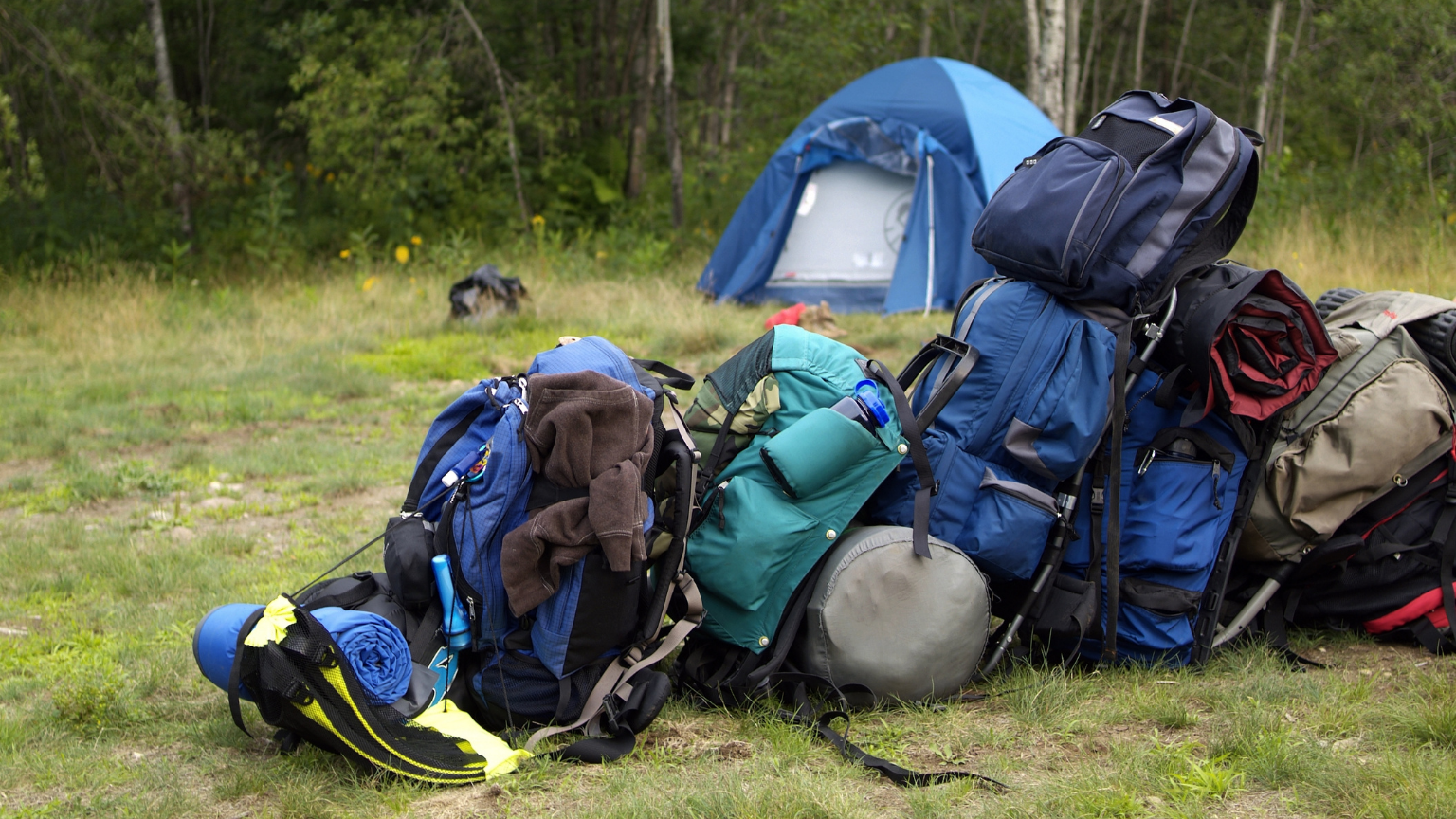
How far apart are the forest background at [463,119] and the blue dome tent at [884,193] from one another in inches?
45.2

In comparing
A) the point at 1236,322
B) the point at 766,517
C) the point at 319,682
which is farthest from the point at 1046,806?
the point at 319,682

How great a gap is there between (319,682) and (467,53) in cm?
1306

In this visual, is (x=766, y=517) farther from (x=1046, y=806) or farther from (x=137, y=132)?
(x=137, y=132)

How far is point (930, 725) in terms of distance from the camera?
8.80 ft

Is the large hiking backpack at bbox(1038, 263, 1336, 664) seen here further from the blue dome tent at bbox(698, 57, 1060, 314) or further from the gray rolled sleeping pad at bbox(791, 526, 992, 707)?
the blue dome tent at bbox(698, 57, 1060, 314)

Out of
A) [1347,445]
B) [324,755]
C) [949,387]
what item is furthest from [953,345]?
[324,755]

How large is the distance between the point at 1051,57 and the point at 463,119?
24.0 ft

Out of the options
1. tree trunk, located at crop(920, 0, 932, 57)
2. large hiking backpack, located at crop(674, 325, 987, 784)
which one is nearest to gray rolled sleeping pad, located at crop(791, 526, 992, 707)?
large hiking backpack, located at crop(674, 325, 987, 784)

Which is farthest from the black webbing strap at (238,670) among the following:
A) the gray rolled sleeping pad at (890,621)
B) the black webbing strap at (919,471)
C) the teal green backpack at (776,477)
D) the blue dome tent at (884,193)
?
the blue dome tent at (884,193)

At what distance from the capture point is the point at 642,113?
14906mm

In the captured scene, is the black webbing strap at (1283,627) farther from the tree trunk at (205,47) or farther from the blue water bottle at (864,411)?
the tree trunk at (205,47)

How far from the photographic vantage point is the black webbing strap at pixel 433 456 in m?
2.87

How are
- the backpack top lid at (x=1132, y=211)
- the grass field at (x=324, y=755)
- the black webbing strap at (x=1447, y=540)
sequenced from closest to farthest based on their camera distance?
the grass field at (x=324, y=755)
the backpack top lid at (x=1132, y=211)
the black webbing strap at (x=1447, y=540)

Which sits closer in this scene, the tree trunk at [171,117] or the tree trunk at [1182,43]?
the tree trunk at [171,117]
